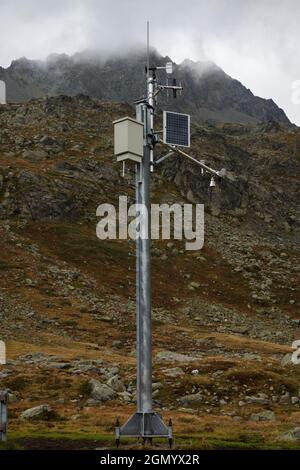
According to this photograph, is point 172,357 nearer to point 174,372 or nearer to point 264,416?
point 174,372

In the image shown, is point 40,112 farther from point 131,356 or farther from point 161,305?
point 131,356

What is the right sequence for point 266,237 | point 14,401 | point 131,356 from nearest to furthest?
point 14,401 < point 131,356 < point 266,237

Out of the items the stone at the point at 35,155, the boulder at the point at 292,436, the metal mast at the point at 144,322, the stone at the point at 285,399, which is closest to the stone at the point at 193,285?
the stone at the point at 35,155

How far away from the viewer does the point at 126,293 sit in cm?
7550

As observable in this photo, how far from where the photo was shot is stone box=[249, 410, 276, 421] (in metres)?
31.2

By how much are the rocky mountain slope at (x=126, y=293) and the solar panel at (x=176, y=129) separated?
915 cm

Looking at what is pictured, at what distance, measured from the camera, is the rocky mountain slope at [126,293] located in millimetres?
33312

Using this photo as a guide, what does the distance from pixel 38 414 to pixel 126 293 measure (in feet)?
149

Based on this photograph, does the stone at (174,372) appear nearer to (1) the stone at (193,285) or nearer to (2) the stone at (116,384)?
(2) the stone at (116,384)

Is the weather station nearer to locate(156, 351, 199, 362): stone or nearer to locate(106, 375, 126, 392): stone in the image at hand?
locate(106, 375, 126, 392): stone

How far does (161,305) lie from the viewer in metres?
73.8

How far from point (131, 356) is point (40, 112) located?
296 ft

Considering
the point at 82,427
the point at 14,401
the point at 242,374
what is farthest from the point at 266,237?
the point at 82,427
